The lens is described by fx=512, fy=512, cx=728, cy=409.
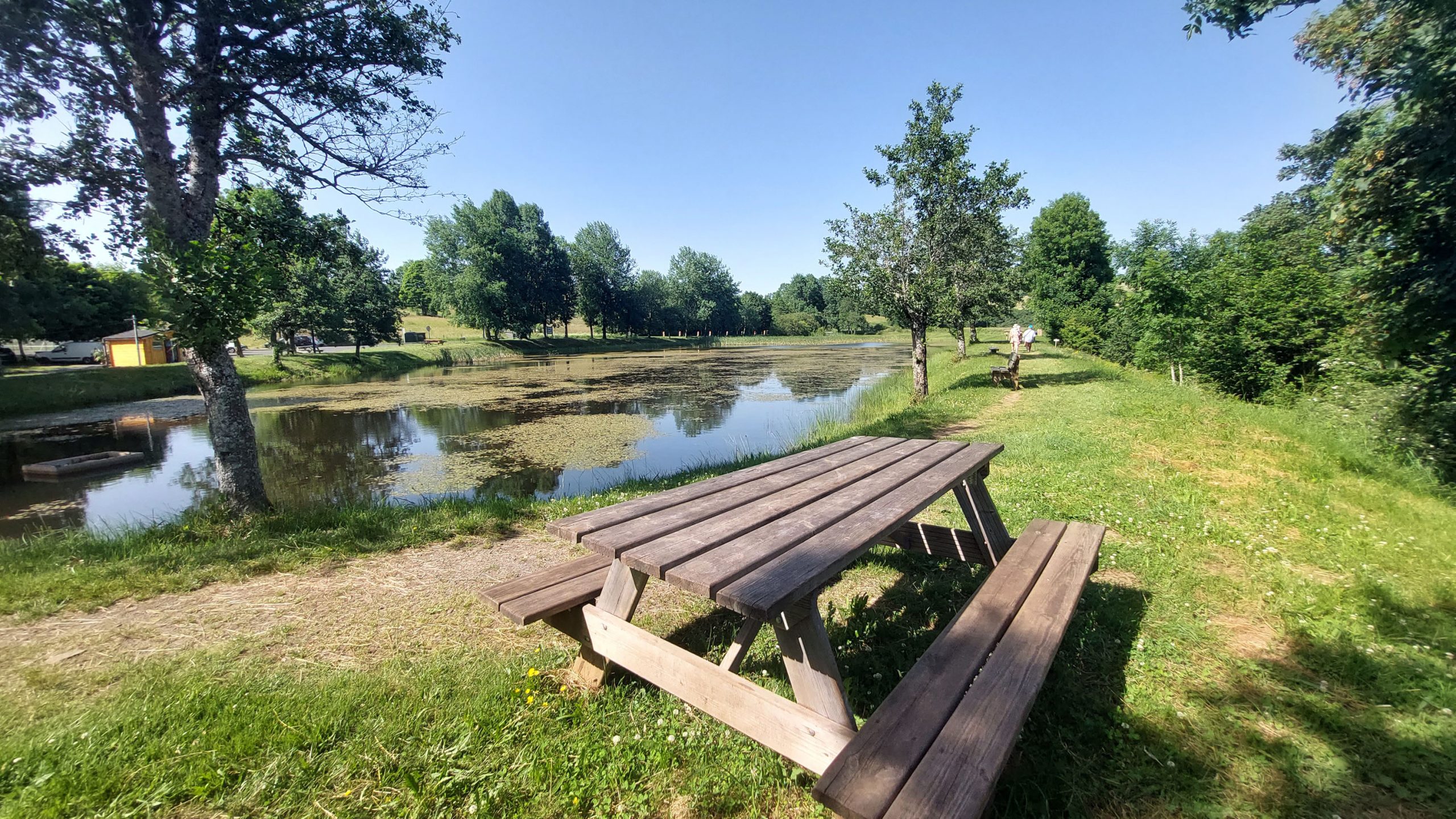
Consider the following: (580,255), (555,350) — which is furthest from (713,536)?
(580,255)

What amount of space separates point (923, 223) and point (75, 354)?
170 ft

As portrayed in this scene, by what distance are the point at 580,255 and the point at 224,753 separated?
5357 centimetres

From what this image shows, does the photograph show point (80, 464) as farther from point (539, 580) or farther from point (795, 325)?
point (795, 325)

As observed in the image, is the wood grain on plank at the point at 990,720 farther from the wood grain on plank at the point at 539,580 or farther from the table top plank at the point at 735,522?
the wood grain on plank at the point at 539,580

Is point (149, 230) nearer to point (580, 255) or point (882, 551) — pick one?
point (882, 551)

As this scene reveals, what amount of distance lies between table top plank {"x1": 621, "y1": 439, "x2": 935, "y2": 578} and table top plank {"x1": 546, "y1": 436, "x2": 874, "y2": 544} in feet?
0.85

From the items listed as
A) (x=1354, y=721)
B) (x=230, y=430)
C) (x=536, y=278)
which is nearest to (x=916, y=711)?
(x=1354, y=721)

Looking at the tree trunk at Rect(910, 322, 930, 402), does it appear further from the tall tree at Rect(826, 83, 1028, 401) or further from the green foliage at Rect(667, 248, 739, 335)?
the green foliage at Rect(667, 248, 739, 335)

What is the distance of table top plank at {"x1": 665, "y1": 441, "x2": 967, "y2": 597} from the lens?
1.59m

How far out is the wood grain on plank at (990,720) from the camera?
1.20 metres

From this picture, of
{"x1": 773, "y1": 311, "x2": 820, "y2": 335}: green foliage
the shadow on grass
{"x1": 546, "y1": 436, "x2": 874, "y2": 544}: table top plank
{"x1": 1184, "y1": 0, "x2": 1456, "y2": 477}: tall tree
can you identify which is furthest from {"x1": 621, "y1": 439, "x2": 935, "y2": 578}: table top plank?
{"x1": 773, "y1": 311, "x2": 820, "y2": 335}: green foliage

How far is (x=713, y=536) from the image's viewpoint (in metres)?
1.93

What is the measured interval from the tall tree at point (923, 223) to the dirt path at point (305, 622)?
10.5 meters

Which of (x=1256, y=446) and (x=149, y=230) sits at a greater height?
(x=149, y=230)
